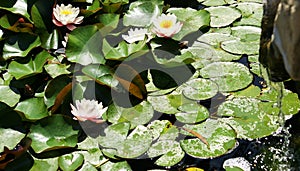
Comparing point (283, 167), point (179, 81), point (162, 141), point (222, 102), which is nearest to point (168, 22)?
point (179, 81)

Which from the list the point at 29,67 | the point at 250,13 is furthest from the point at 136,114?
the point at 250,13

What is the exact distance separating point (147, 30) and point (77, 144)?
0.61 metres

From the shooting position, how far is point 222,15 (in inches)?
89.0

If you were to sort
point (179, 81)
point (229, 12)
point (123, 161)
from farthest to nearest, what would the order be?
point (229, 12) → point (179, 81) → point (123, 161)

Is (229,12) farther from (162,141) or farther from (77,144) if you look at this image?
(77,144)

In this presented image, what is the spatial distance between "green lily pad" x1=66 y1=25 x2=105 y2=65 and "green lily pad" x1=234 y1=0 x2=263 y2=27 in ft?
2.35

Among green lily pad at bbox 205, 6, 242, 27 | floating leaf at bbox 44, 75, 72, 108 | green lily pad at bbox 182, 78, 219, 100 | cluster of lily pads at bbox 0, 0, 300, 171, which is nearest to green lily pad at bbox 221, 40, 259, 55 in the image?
cluster of lily pads at bbox 0, 0, 300, 171

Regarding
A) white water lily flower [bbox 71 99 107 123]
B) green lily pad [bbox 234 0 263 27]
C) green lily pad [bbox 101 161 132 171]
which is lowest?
green lily pad [bbox 101 161 132 171]

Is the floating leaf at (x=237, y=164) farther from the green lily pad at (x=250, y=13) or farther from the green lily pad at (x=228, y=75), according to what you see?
the green lily pad at (x=250, y=13)

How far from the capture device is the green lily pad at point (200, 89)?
5.95 ft

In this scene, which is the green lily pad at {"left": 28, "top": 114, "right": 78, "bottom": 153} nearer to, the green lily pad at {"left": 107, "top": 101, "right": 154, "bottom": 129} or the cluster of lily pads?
the cluster of lily pads

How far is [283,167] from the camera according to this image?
1.60 m

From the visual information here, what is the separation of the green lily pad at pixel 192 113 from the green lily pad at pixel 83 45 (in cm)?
38

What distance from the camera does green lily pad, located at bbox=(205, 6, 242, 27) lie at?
2219 millimetres
